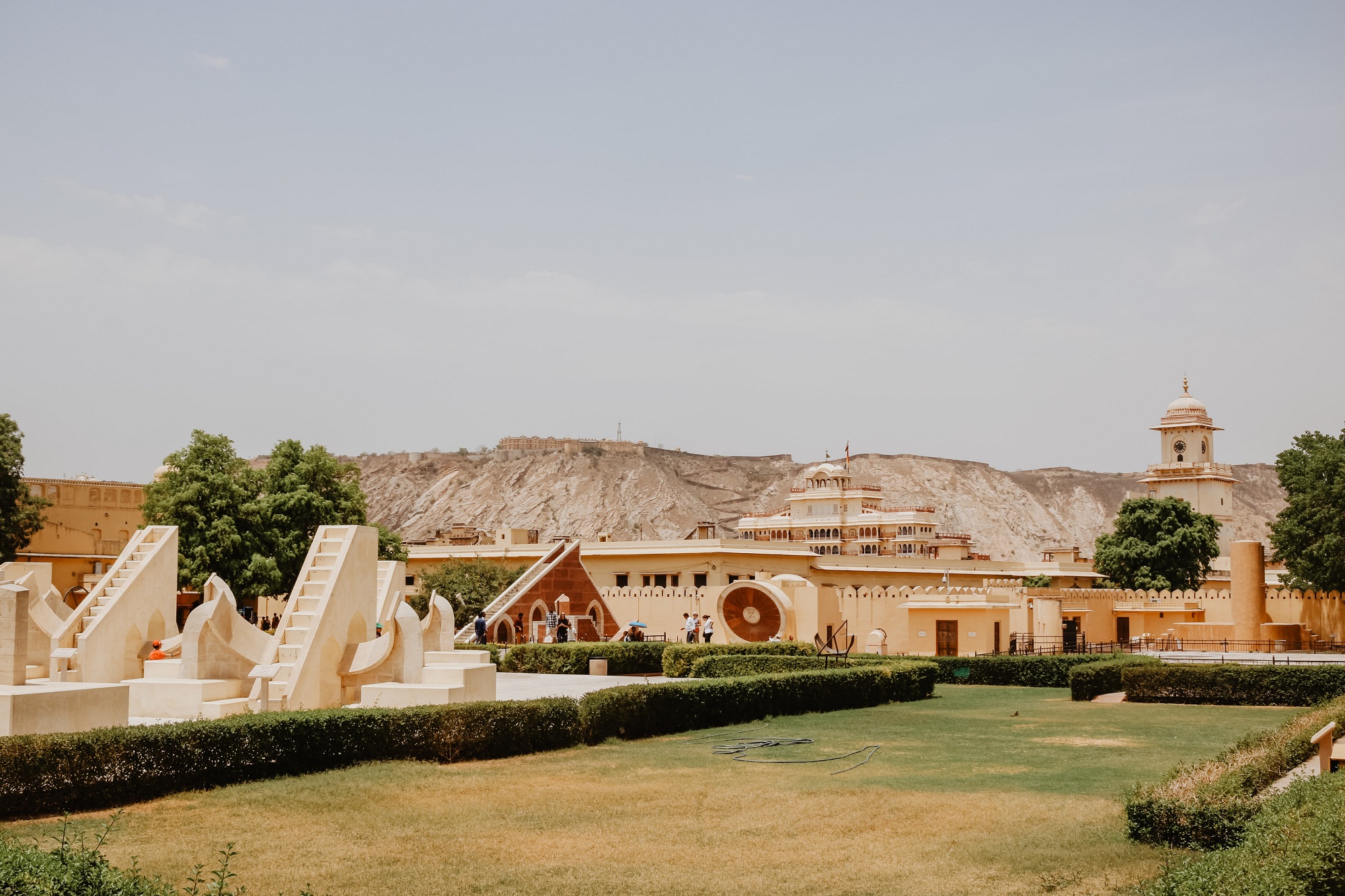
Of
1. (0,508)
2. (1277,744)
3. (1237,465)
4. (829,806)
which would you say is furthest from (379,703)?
(1237,465)

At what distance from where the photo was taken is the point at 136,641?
2238cm

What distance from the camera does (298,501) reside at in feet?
129

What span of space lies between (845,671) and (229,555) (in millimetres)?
21309

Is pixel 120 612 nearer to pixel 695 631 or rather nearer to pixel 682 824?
pixel 682 824

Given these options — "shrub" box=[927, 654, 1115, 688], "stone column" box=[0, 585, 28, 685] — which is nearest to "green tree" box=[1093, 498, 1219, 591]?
"shrub" box=[927, 654, 1115, 688]

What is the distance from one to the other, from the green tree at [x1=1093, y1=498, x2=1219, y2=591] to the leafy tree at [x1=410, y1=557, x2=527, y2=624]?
1410 inches

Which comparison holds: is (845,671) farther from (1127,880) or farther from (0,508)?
(0,508)

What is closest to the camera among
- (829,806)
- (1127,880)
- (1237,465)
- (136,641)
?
(1127,880)

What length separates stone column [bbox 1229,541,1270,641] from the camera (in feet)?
135

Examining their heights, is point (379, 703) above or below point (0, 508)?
below

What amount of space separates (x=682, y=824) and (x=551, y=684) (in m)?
15.7

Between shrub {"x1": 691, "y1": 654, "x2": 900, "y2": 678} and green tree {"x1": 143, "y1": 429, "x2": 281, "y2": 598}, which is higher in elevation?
green tree {"x1": 143, "y1": 429, "x2": 281, "y2": 598}

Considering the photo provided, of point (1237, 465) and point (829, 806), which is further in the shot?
point (1237, 465)

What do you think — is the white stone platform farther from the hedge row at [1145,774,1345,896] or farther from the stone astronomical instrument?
the stone astronomical instrument
